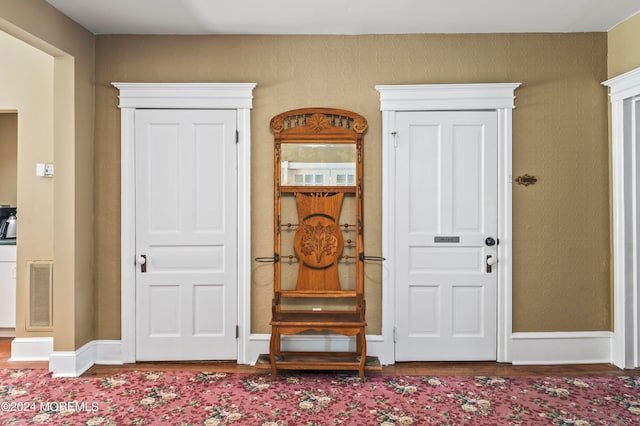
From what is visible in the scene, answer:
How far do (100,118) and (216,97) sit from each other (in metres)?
0.97

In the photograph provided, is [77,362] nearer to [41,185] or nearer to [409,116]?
[41,185]

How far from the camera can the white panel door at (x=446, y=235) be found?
3498 mm

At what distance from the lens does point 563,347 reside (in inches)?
138

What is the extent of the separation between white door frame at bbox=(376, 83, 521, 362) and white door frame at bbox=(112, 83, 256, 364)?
3.60ft

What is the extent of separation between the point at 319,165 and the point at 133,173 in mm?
1508

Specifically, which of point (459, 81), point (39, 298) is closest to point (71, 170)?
point (39, 298)

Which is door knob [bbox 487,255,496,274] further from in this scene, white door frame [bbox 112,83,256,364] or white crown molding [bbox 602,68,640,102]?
white door frame [bbox 112,83,256,364]

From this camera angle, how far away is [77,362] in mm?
3266

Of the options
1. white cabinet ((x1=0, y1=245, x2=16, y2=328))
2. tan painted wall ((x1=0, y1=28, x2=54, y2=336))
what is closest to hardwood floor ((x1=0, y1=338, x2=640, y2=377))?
white cabinet ((x1=0, y1=245, x2=16, y2=328))

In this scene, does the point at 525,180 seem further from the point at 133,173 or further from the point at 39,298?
the point at 39,298

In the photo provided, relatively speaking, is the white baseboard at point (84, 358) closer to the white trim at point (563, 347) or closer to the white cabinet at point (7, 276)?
the white cabinet at point (7, 276)

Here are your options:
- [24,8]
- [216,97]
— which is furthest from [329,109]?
[24,8]


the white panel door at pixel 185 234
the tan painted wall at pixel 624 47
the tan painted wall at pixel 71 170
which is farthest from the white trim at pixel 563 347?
the tan painted wall at pixel 71 170

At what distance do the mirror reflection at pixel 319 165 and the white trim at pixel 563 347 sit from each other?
1.90 meters
